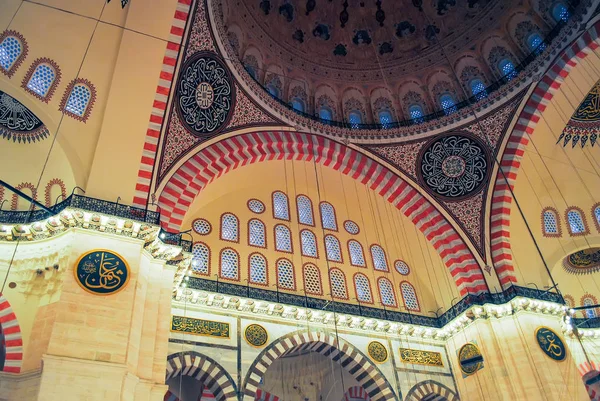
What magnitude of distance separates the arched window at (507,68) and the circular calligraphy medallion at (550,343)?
526cm

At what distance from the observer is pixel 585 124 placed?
10.8m

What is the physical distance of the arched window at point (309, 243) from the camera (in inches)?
435

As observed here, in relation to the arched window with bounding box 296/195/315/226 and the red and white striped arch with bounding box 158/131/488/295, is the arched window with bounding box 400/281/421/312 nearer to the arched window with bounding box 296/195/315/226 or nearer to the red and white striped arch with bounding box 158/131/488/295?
the red and white striped arch with bounding box 158/131/488/295

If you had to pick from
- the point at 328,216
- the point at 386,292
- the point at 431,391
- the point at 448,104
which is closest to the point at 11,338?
the point at 328,216

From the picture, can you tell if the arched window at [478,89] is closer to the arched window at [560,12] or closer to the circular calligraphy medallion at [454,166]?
the circular calligraphy medallion at [454,166]

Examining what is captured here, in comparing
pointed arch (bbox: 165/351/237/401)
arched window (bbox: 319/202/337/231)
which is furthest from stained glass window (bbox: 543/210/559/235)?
pointed arch (bbox: 165/351/237/401)

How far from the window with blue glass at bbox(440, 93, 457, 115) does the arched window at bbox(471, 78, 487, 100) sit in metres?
0.49

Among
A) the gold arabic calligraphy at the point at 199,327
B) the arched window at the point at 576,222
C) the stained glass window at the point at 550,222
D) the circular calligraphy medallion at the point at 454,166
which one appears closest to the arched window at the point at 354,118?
the circular calligraphy medallion at the point at 454,166

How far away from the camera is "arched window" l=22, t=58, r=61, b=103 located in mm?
7461

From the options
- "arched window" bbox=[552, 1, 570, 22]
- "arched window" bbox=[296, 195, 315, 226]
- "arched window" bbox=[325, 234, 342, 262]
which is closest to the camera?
"arched window" bbox=[552, 1, 570, 22]

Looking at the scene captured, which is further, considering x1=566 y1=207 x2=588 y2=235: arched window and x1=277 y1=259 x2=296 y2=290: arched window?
x1=566 y1=207 x2=588 y2=235: arched window

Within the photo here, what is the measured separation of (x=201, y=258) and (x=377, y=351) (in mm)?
4015

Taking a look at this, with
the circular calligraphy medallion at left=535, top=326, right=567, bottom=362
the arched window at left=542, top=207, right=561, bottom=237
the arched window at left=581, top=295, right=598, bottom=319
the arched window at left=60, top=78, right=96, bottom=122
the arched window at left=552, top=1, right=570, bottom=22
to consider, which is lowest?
the circular calligraphy medallion at left=535, top=326, right=567, bottom=362

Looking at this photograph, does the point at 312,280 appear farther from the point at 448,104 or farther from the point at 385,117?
the point at 448,104
